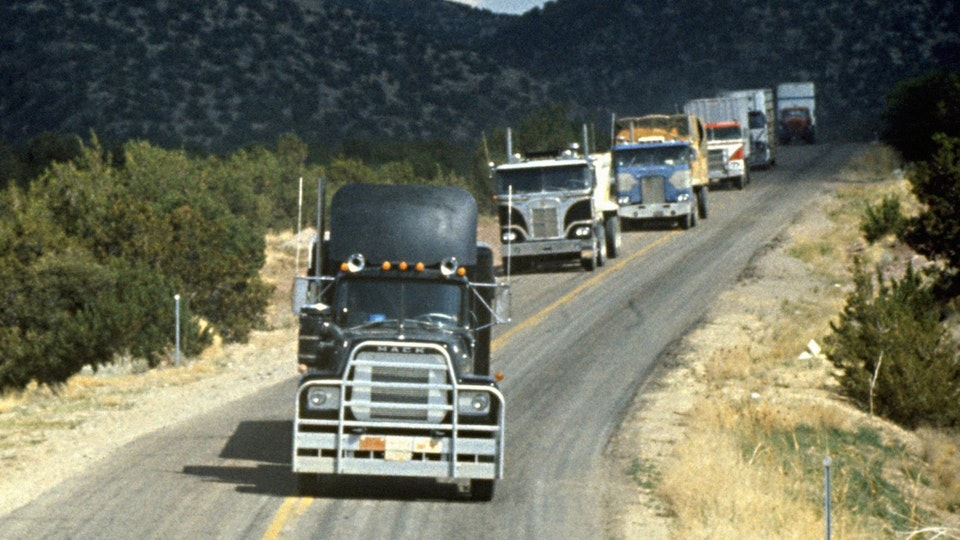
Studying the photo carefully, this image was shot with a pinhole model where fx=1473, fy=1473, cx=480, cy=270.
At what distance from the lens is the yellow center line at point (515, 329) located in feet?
46.8

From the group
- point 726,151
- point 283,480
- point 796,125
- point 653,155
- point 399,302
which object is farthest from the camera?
point 796,125

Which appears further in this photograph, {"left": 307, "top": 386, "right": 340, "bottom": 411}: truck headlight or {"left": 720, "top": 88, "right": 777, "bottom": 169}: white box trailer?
{"left": 720, "top": 88, "right": 777, "bottom": 169}: white box trailer

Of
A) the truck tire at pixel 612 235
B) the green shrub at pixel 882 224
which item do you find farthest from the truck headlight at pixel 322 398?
the green shrub at pixel 882 224

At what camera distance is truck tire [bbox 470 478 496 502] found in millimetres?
15359

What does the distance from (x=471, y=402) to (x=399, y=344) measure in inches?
36.7

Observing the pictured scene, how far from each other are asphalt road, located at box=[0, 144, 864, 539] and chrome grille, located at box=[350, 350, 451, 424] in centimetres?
102

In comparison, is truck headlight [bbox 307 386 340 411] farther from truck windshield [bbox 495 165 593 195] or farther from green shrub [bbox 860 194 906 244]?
green shrub [bbox 860 194 906 244]

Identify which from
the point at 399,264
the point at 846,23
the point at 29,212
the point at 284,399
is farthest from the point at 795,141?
the point at 399,264

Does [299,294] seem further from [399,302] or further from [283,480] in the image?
[283,480]

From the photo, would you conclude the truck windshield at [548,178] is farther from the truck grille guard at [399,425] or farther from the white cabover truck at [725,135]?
the truck grille guard at [399,425]

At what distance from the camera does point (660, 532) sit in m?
14.5

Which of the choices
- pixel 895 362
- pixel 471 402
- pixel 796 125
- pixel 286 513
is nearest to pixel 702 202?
pixel 895 362

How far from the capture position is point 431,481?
16.7 meters

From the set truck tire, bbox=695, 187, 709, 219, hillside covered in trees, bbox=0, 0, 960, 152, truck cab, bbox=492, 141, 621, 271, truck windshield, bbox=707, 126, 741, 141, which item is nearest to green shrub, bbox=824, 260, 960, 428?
truck cab, bbox=492, 141, 621, 271
